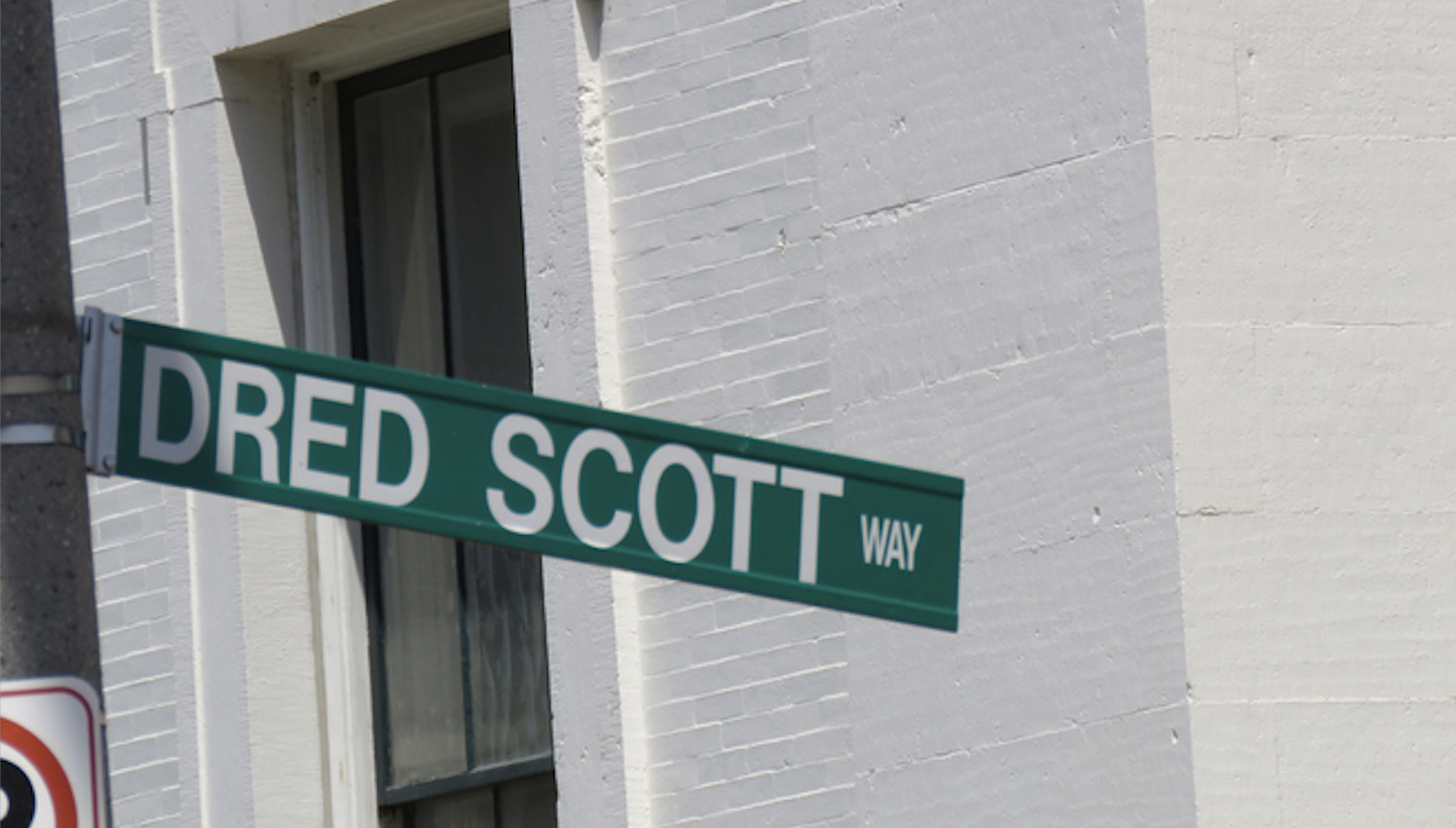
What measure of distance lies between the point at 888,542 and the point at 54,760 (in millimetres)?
1528

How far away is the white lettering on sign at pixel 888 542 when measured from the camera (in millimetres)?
4684

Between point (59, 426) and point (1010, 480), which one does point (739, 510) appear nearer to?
point (59, 426)

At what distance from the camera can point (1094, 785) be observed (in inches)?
271

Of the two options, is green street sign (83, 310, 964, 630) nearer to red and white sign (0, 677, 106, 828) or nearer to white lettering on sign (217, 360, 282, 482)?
white lettering on sign (217, 360, 282, 482)

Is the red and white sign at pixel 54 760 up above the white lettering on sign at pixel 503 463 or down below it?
below

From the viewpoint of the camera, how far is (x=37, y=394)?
13.1 ft

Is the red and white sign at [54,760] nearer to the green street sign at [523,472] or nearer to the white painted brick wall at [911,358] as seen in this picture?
the green street sign at [523,472]

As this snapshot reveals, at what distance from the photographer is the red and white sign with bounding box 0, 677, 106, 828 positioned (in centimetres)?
396

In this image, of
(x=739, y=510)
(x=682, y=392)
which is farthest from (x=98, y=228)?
(x=739, y=510)

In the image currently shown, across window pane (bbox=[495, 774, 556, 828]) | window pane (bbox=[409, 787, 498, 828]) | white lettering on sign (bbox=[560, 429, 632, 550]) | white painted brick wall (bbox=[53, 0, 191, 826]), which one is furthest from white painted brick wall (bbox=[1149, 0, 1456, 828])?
white painted brick wall (bbox=[53, 0, 191, 826])

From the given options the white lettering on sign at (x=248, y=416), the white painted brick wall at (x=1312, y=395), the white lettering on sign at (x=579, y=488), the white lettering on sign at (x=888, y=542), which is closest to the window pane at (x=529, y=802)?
the white painted brick wall at (x=1312, y=395)

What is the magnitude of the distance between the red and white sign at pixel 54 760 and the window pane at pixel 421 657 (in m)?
4.95

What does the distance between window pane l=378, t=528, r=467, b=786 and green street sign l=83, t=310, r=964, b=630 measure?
14.9 ft

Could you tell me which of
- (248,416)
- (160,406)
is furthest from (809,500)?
(160,406)
